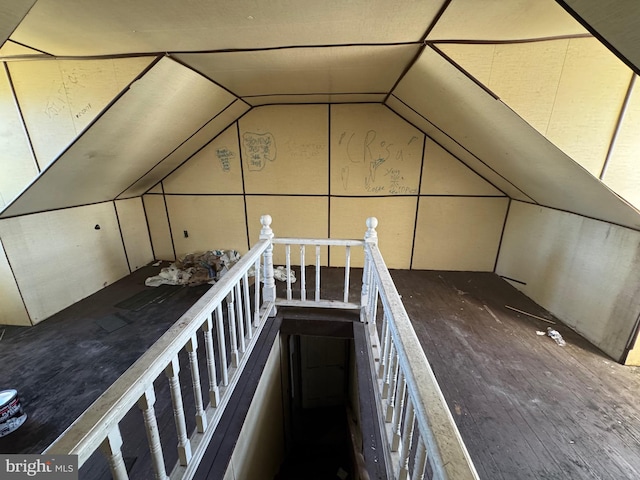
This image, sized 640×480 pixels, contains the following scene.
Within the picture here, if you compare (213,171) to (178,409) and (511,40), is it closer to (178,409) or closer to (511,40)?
(178,409)

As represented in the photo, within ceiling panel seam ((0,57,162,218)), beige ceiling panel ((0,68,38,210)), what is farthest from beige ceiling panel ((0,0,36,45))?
beige ceiling panel ((0,68,38,210))

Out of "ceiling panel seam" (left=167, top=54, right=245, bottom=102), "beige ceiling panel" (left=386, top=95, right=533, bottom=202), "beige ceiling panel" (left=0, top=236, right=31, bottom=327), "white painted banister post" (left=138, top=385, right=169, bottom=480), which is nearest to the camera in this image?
"white painted banister post" (left=138, top=385, right=169, bottom=480)

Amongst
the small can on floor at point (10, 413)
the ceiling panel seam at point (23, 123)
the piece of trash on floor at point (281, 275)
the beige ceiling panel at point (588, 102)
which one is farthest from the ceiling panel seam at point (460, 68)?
the small can on floor at point (10, 413)

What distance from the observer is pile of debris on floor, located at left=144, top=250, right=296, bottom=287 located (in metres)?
3.47

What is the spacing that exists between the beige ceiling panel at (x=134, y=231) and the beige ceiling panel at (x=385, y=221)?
2.94 meters

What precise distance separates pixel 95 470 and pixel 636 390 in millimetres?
3583

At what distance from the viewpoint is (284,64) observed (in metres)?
2.16

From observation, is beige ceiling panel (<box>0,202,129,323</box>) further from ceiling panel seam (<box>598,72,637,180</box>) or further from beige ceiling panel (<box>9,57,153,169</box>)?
ceiling panel seam (<box>598,72,637,180</box>)

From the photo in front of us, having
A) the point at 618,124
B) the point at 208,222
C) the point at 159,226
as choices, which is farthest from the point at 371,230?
the point at 159,226

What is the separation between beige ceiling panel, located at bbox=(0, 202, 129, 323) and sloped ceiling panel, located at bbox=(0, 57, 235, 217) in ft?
0.54

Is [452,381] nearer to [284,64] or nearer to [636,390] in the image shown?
[636,390]

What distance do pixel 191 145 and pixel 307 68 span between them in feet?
6.66

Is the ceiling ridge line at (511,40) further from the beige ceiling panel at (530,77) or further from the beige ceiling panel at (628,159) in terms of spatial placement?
the beige ceiling panel at (628,159)

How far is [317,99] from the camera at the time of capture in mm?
3248
